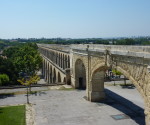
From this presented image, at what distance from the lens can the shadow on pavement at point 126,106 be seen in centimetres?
2130

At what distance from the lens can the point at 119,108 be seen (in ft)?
79.6

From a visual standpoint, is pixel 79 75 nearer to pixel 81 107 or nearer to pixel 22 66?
pixel 81 107

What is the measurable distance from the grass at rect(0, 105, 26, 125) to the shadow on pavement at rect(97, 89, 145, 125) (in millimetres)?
9205

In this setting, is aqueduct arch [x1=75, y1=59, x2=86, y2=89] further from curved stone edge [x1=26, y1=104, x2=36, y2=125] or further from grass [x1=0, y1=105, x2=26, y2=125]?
grass [x1=0, y1=105, x2=26, y2=125]

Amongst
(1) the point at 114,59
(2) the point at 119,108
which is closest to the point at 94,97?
(2) the point at 119,108

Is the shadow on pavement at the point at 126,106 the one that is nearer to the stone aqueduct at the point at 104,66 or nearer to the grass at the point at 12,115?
the stone aqueduct at the point at 104,66

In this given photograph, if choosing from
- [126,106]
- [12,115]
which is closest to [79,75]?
[126,106]

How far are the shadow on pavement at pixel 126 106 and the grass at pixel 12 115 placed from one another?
9205 millimetres

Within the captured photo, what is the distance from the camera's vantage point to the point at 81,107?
81.3 feet

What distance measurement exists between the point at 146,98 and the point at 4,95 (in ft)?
68.6

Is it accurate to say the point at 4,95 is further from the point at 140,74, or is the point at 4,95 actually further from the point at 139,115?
the point at 140,74

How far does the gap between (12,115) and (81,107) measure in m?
7.27

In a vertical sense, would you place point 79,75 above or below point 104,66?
below

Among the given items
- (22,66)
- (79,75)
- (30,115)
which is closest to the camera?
(30,115)
